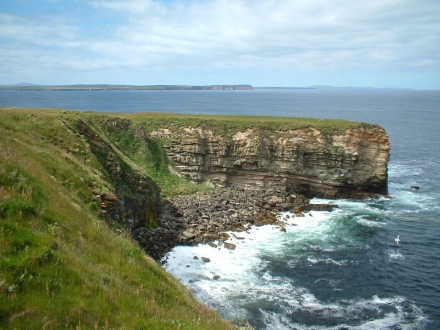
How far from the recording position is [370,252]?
33.1 m

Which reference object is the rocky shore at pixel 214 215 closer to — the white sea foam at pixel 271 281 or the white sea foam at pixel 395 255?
the white sea foam at pixel 271 281

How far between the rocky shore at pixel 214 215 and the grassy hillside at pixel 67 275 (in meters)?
16.7

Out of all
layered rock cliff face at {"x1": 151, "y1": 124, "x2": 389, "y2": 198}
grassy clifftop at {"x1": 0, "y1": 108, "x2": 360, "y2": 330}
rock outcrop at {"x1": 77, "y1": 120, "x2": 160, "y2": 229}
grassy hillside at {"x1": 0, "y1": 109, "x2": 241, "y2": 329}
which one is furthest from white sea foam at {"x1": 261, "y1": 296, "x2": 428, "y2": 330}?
layered rock cliff face at {"x1": 151, "y1": 124, "x2": 389, "y2": 198}

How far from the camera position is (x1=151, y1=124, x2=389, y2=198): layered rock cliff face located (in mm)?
50781

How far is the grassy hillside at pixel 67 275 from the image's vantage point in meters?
6.70

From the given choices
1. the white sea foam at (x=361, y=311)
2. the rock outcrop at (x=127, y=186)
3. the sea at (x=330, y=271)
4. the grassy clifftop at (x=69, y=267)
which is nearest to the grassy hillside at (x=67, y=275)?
the grassy clifftop at (x=69, y=267)

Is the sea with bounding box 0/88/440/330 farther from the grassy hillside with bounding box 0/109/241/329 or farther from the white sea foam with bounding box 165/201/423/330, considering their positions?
the grassy hillside with bounding box 0/109/241/329

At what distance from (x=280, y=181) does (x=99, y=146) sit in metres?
30.3

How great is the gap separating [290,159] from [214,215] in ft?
58.1

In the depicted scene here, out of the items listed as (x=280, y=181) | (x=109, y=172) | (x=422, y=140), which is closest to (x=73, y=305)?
(x=109, y=172)

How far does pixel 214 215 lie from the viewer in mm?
39656

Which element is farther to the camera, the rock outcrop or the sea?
the rock outcrop

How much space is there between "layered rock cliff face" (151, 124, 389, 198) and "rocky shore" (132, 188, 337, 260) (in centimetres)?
349

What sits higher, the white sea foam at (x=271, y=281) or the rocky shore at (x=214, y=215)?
the rocky shore at (x=214, y=215)
